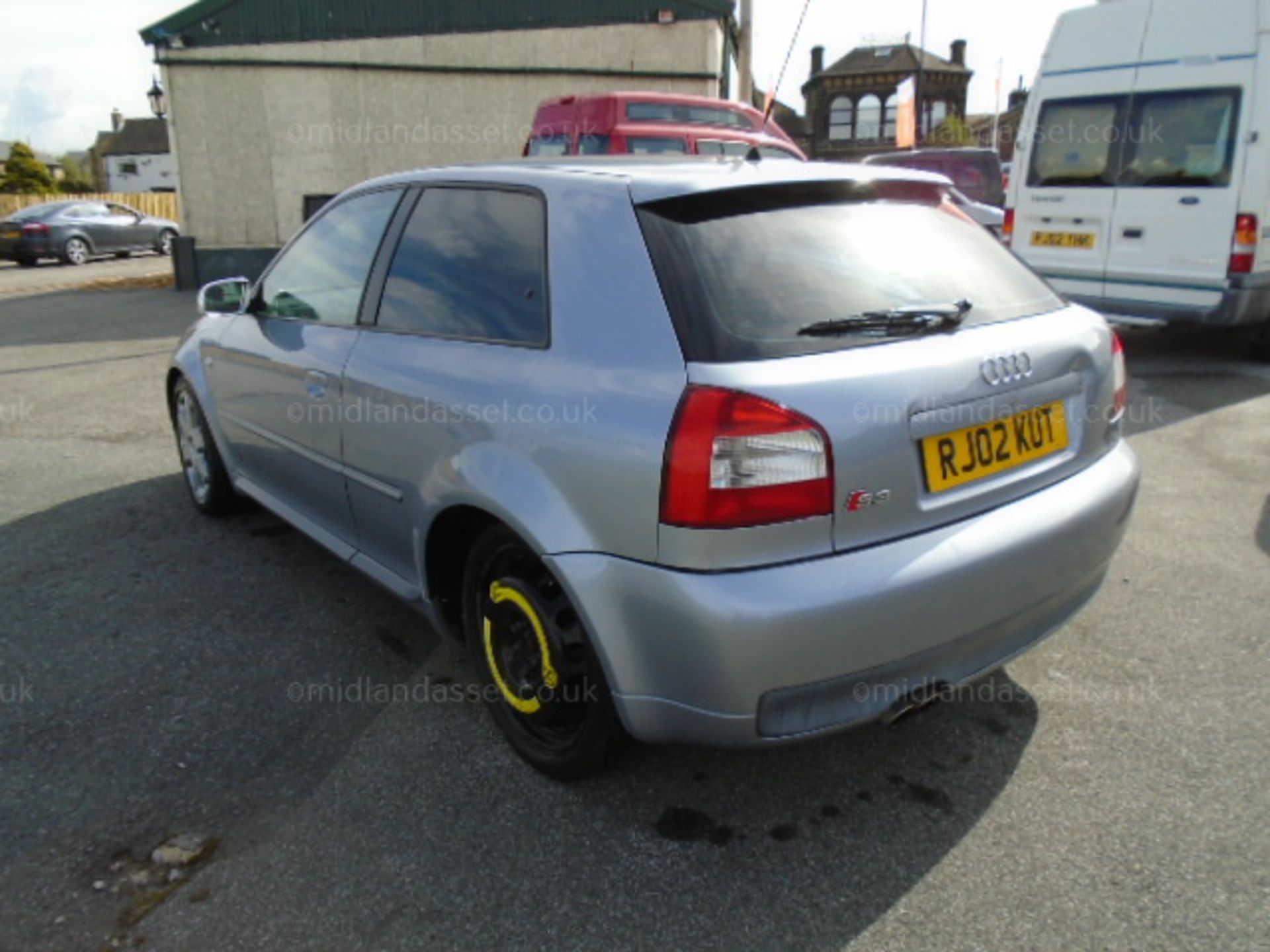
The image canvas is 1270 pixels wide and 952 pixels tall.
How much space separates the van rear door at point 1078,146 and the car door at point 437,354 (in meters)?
6.79

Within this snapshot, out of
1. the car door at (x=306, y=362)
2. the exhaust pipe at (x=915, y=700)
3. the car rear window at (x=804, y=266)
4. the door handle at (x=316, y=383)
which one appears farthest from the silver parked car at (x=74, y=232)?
the exhaust pipe at (x=915, y=700)

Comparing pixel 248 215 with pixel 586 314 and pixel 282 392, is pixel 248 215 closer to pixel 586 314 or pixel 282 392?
pixel 282 392

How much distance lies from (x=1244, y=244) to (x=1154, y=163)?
1020mm

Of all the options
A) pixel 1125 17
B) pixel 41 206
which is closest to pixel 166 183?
pixel 41 206

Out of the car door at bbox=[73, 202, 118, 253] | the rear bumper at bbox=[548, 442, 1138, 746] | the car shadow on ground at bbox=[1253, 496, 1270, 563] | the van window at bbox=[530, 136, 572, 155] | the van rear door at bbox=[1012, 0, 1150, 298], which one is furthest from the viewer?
the car door at bbox=[73, 202, 118, 253]

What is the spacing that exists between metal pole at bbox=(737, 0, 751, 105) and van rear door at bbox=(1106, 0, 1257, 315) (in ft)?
23.0

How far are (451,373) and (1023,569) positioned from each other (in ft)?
5.17

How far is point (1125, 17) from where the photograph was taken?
25.3ft

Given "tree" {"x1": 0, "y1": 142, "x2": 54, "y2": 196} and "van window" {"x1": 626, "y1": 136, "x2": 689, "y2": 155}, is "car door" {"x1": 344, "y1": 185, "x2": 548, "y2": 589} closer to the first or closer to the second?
"van window" {"x1": 626, "y1": 136, "x2": 689, "y2": 155}

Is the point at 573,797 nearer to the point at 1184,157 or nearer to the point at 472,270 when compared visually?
the point at 472,270

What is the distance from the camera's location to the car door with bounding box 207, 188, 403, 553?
10.3 ft

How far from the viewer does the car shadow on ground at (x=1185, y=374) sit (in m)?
6.36

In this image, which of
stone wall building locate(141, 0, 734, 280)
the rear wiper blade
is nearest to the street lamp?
stone wall building locate(141, 0, 734, 280)

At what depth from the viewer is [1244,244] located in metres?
7.01
